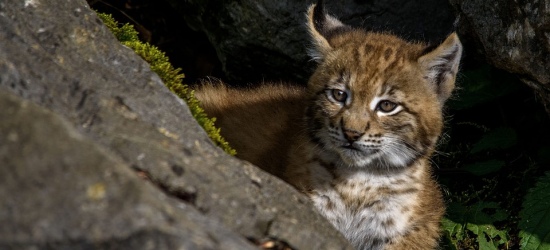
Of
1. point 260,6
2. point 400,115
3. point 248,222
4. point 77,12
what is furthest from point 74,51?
point 260,6

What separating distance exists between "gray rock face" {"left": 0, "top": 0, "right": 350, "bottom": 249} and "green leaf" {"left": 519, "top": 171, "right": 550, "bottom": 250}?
2.39m

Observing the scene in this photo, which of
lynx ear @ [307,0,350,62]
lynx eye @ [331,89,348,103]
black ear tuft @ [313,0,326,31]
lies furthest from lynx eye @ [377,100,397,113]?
black ear tuft @ [313,0,326,31]

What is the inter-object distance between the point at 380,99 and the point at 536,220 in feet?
5.04

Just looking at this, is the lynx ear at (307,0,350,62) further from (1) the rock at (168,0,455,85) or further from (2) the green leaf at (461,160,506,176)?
(2) the green leaf at (461,160,506,176)

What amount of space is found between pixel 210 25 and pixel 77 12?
3178mm

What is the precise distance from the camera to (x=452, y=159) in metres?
6.93

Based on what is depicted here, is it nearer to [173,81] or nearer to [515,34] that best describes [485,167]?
[515,34]

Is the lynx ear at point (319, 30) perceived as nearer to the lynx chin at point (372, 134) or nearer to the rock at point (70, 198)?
the lynx chin at point (372, 134)

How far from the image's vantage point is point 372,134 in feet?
16.4

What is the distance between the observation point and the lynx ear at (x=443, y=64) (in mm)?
5141

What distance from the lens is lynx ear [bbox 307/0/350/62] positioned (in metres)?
5.50

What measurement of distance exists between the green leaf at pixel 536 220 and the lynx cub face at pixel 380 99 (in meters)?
0.90

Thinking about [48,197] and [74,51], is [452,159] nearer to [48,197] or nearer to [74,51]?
[74,51]

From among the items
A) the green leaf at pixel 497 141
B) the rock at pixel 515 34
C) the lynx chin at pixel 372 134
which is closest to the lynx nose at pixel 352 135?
the lynx chin at pixel 372 134
